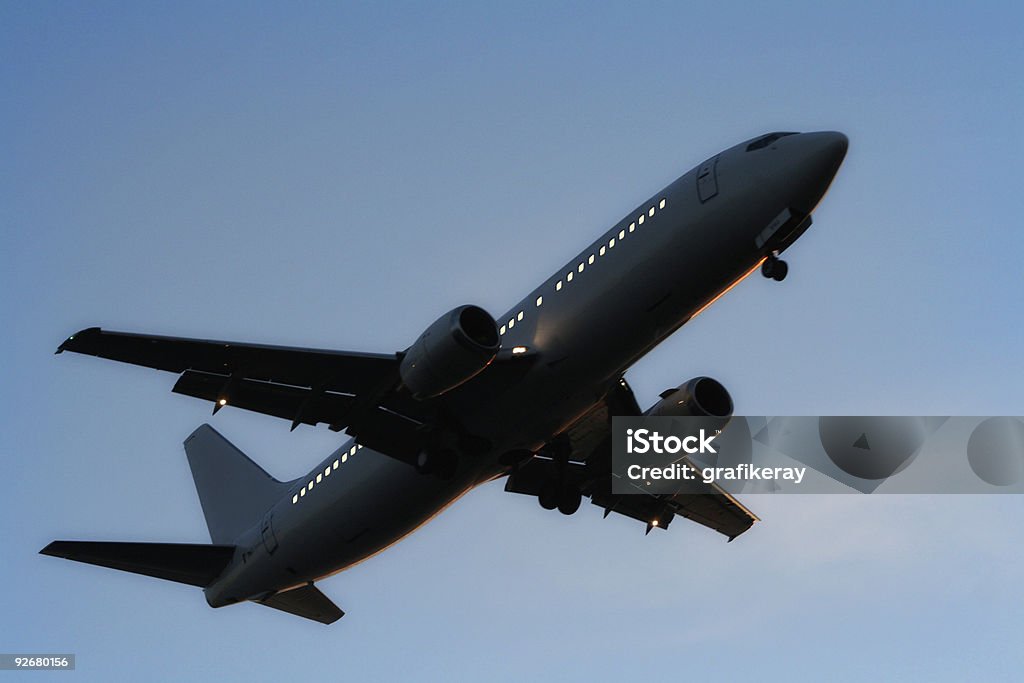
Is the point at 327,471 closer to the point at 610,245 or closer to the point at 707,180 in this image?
the point at 610,245

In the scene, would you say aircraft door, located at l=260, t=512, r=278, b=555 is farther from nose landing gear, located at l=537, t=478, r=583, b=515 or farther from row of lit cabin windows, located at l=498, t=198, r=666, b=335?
row of lit cabin windows, located at l=498, t=198, r=666, b=335

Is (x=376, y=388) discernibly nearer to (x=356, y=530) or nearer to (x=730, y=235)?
(x=356, y=530)

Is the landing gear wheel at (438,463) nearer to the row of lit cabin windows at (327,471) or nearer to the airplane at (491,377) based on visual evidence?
the airplane at (491,377)

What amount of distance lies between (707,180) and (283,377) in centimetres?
981

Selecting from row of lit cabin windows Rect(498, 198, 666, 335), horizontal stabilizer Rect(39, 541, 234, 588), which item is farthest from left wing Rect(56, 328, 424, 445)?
horizontal stabilizer Rect(39, 541, 234, 588)

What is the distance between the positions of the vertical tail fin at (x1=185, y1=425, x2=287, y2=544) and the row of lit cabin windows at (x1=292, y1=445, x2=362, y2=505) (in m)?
3.69

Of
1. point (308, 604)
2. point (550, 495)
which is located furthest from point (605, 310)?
point (308, 604)

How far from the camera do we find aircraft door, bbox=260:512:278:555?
96.2ft

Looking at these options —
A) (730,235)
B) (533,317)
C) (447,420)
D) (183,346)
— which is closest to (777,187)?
(730,235)

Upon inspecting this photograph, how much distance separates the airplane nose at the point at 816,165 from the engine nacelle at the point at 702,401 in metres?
6.23

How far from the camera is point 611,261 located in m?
23.9

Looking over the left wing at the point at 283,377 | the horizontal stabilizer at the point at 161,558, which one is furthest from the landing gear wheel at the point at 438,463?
the horizontal stabilizer at the point at 161,558

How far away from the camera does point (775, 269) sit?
75.6 feet

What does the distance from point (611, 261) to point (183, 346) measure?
8796mm
